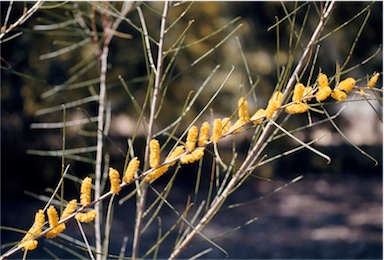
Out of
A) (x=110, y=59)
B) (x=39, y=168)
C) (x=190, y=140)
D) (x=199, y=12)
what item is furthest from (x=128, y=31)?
(x=190, y=140)

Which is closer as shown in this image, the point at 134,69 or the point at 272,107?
the point at 272,107

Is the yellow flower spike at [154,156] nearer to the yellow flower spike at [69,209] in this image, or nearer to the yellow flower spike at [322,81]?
the yellow flower spike at [69,209]

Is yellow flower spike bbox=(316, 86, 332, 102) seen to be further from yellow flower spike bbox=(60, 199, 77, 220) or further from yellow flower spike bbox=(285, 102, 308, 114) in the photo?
yellow flower spike bbox=(60, 199, 77, 220)

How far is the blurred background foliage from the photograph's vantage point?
5.08m

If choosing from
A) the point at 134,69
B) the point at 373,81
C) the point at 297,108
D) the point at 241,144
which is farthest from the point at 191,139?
the point at 241,144

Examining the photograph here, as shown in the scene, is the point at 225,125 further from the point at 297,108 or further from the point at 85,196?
the point at 85,196

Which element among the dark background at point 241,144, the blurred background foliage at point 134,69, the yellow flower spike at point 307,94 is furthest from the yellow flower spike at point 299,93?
the dark background at point 241,144

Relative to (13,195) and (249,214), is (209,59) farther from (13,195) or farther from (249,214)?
(13,195)

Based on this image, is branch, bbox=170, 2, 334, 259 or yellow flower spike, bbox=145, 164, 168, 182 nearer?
yellow flower spike, bbox=145, 164, 168, 182

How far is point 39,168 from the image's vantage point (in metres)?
5.64

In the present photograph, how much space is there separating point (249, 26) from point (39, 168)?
2851 millimetres

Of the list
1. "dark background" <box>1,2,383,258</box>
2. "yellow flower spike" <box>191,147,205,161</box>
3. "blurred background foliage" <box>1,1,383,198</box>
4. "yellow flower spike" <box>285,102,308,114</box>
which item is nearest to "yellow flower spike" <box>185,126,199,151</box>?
"yellow flower spike" <box>191,147,205,161</box>

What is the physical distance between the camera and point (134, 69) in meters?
5.73

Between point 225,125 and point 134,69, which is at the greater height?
point 225,125
